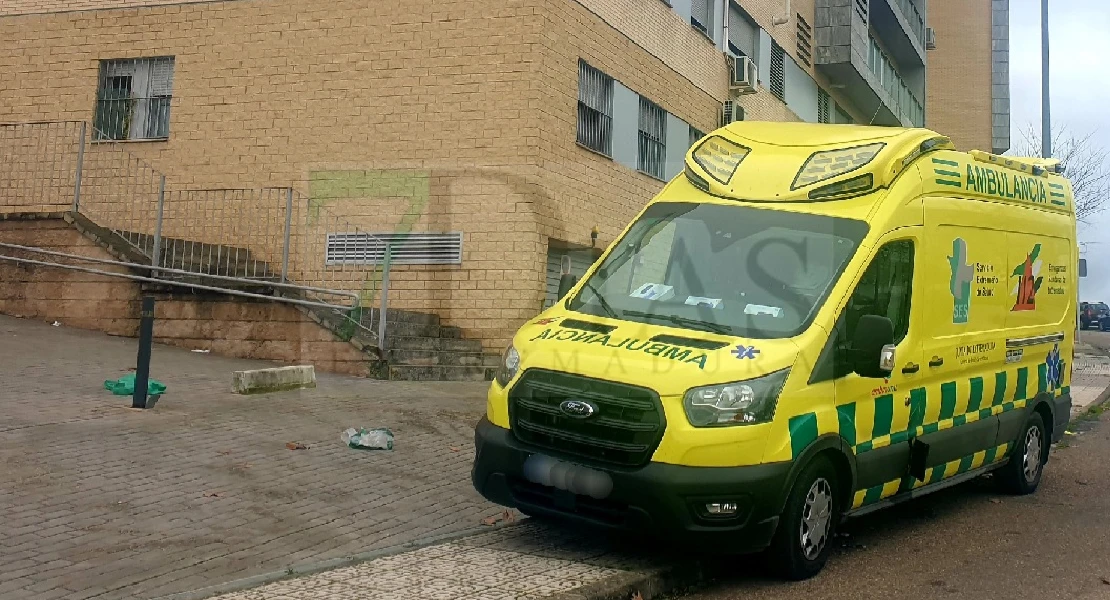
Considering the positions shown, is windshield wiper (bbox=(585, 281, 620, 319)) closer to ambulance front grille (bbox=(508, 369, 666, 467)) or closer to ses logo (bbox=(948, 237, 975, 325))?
ambulance front grille (bbox=(508, 369, 666, 467))

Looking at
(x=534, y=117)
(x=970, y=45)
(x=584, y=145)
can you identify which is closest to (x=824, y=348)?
(x=534, y=117)

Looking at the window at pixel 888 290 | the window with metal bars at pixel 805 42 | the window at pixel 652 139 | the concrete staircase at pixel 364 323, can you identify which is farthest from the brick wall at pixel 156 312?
the window with metal bars at pixel 805 42

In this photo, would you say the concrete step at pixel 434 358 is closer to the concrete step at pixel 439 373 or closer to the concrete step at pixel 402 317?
the concrete step at pixel 439 373

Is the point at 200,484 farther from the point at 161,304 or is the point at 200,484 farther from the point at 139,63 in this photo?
the point at 139,63

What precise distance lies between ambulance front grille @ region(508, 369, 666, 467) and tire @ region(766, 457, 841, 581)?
0.87 m

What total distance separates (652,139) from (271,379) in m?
8.89

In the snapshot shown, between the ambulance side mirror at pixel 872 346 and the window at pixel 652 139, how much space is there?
10874 millimetres

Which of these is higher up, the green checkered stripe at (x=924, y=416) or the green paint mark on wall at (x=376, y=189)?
the green paint mark on wall at (x=376, y=189)

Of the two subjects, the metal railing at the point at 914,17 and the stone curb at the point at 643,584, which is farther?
the metal railing at the point at 914,17

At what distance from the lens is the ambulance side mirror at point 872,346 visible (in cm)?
545

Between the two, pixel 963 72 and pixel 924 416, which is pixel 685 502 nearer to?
pixel 924 416

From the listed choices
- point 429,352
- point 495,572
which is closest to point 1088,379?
point 429,352

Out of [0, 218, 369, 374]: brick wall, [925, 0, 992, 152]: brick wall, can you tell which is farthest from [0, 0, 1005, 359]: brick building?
[925, 0, 992, 152]: brick wall

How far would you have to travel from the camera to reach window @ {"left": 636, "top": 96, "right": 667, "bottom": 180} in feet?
53.5
